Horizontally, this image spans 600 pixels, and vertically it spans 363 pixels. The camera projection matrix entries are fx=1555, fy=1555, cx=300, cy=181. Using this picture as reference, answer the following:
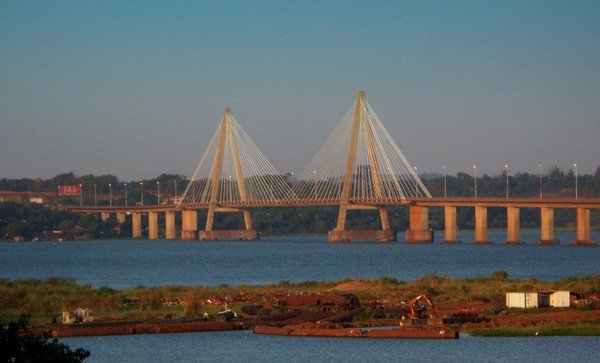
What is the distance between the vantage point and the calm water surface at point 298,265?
2938 inches

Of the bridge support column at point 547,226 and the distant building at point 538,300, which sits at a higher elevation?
the bridge support column at point 547,226

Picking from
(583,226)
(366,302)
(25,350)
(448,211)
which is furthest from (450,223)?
(25,350)

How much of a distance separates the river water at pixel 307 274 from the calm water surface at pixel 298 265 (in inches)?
2.4

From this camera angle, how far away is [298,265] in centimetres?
9362

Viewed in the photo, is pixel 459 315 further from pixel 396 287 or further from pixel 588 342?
pixel 396 287

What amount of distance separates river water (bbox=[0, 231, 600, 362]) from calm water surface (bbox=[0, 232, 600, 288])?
0.20 feet

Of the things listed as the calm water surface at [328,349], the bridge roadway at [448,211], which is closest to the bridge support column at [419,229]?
the bridge roadway at [448,211]

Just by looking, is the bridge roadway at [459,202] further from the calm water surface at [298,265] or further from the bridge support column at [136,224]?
the bridge support column at [136,224]

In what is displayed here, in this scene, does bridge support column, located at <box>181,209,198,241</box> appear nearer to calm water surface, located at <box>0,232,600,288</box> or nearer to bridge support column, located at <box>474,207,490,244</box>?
calm water surface, located at <box>0,232,600,288</box>

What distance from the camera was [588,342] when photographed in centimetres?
3662

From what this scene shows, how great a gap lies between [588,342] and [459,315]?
5.61 metres

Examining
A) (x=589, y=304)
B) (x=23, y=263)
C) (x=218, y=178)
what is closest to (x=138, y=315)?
(x=589, y=304)

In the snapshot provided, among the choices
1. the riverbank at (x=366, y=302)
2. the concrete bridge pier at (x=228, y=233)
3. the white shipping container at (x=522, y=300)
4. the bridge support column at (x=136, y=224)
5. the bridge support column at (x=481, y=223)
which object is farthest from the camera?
the bridge support column at (x=136, y=224)

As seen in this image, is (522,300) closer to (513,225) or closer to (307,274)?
(307,274)
